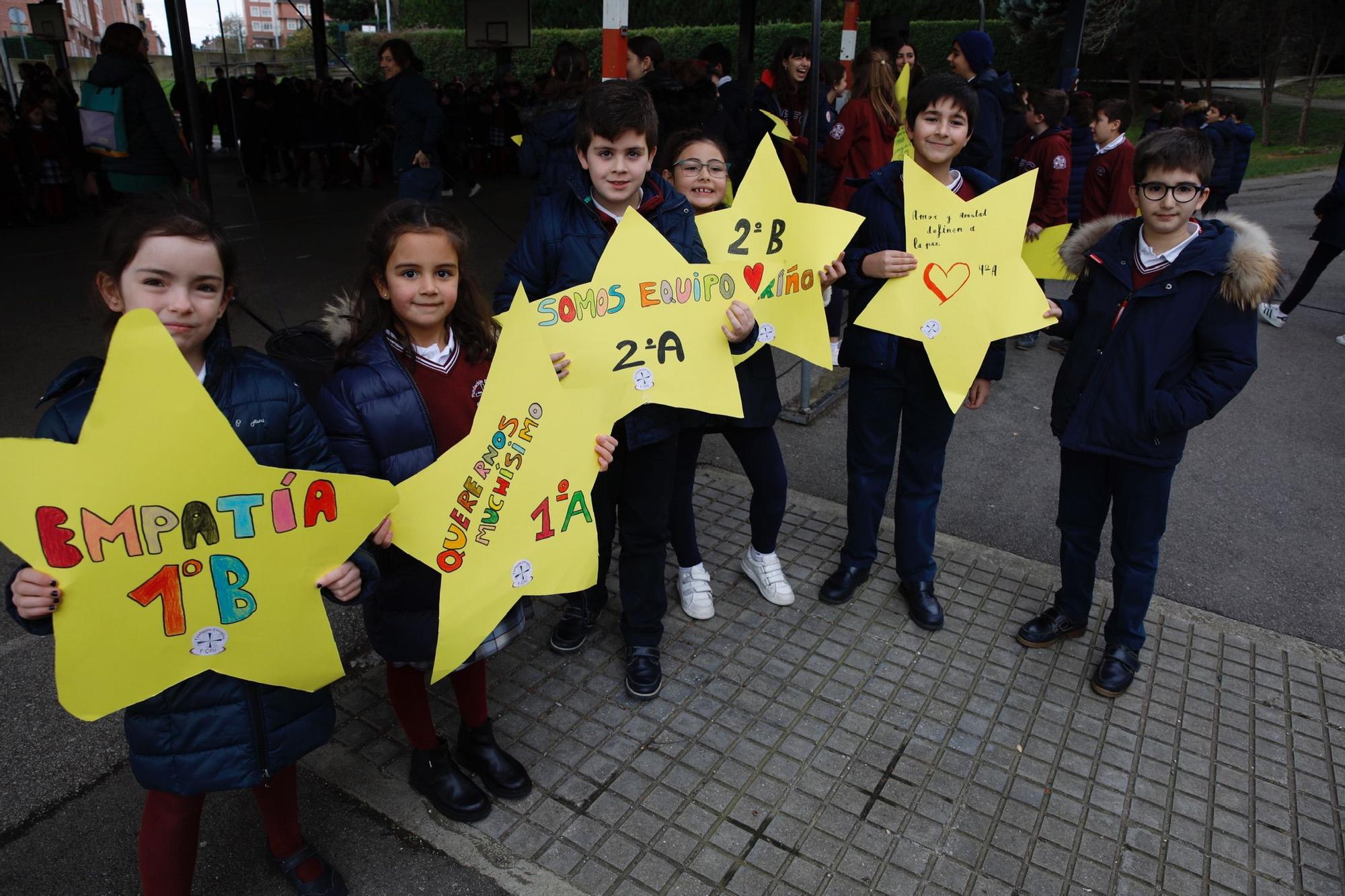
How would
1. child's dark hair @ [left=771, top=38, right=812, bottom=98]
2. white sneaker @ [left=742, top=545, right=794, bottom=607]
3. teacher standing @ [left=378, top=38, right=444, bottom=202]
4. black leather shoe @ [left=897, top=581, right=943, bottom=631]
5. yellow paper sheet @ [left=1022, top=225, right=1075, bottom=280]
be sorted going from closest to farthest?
black leather shoe @ [left=897, top=581, right=943, bottom=631] < white sneaker @ [left=742, top=545, right=794, bottom=607] < yellow paper sheet @ [left=1022, top=225, right=1075, bottom=280] < child's dark hair @ [left=771, top=38, right=812, bottom=98] < teacher standing @ [left=378, top=38, right=444, bottom=202]


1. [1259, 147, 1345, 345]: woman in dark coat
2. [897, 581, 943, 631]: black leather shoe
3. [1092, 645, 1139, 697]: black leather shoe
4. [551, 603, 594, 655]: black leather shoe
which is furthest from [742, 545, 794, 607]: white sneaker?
[1259, 147, 1345, 345]: woman in dark coat

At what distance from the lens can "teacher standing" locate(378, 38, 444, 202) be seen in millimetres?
7859

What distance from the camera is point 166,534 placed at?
1.77 m

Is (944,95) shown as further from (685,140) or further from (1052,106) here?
(1052,106)

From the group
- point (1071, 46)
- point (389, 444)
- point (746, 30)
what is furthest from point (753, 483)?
point (1071, 46)

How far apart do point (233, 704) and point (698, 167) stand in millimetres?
2283

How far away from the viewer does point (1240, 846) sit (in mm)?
2572

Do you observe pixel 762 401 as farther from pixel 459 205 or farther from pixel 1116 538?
pixel 459 205

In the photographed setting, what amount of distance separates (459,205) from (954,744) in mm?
11938

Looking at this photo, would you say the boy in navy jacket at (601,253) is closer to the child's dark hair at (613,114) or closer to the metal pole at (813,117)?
the child's dark hair at (613,114)

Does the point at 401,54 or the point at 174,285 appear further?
the point at 401,54

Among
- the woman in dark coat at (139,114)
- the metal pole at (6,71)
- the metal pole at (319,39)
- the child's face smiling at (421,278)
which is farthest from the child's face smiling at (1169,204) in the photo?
the metal pole at (6,71)

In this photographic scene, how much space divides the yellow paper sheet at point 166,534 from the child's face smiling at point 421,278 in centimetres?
51

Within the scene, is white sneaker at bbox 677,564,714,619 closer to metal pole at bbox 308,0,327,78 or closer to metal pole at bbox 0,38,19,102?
metal pole at bbox 308,0,327,78
